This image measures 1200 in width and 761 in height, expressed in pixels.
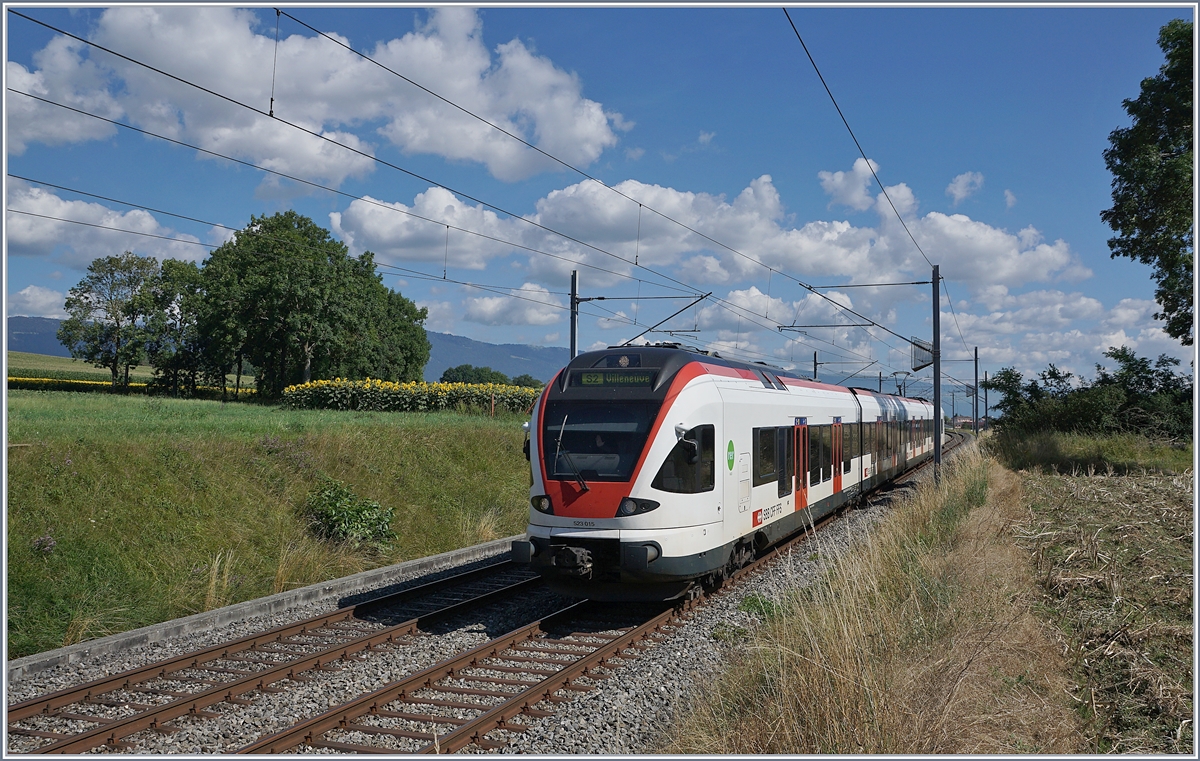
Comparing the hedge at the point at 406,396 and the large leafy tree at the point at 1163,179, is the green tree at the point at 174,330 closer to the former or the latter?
the hedge at the point at 406,396

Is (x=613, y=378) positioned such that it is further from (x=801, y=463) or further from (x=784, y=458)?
(x=801, y=463)

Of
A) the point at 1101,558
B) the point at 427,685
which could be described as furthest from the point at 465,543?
the point at 1101,558

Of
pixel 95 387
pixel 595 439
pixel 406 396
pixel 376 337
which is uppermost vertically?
pixel 376 337

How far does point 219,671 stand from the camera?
25.5 ft

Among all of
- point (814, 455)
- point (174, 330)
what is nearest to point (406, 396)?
point (814, 455)

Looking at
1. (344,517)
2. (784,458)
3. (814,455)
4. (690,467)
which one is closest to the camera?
(690,467)

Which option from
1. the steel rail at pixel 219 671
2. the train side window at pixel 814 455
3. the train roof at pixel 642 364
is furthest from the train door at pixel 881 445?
the steel rail at pixel 219 671

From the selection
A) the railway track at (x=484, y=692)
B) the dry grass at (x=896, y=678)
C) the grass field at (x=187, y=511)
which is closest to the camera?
the dry grass at (x=896, y=678)

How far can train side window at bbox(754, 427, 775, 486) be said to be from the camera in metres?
11.9

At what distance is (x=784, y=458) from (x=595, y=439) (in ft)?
15.4

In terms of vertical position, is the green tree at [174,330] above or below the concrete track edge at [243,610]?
above

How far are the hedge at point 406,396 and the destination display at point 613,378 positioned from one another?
752 inches

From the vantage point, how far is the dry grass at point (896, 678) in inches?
195

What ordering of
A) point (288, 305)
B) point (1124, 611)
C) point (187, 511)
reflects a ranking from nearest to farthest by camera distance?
point (1124, 611), point (187, 511), point (288, 305)
